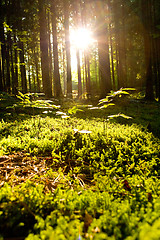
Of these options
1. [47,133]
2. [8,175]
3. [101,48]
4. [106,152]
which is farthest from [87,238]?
[101,48]

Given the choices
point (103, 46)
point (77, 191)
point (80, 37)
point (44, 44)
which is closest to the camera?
point (77, 191)

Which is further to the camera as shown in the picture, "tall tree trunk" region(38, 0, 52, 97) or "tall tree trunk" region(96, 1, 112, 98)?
"tall tree trunk" region(38, 0, 52, 97)

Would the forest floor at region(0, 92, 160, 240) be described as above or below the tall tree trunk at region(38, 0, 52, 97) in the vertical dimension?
below

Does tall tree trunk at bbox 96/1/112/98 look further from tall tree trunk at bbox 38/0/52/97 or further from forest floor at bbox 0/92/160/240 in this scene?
forest floor at bbox 0/92/160/240

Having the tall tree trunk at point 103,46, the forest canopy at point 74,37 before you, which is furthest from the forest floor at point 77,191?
the tall tree trunk at point 103,46

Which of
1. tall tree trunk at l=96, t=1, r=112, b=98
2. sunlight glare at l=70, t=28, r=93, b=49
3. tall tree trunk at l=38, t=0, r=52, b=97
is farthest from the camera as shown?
sunlight glare at l=70, t=28, r=93, b=49

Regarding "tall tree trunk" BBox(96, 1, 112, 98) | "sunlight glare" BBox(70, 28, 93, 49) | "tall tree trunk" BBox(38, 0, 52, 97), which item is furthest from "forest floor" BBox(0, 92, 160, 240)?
"sunlight glare" BBox(70, 28, 93, 49)

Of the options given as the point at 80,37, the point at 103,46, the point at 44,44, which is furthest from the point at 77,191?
the point at 80,37

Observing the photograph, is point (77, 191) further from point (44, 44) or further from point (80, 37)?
point (80, 37)

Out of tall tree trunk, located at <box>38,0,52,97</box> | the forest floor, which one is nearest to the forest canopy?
tall tree trunk, located at <box>38,0,52,97</box>

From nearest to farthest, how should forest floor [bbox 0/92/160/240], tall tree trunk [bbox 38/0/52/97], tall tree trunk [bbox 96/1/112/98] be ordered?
1. forest floor [bbox 0/92/160/240]
2. tall tree trunk [bbox 96/1/112/98]
3. tall tree trunk [bbox 38/0/52/97]

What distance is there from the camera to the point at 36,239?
1.12 meters

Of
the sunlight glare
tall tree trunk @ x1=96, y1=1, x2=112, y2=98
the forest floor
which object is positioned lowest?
the forest floor

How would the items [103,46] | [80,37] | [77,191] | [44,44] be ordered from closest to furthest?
1. [77,191]
2. [103,46]
3. [44,44]
4. [80,37]
